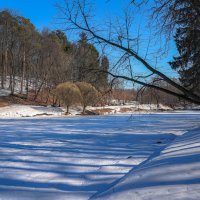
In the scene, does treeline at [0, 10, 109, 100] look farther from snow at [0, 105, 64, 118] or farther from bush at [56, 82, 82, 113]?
snow at [0, 105, 64, 118]

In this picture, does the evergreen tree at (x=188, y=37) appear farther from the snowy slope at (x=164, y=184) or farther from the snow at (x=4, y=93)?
the snow at (x=4, y=93)

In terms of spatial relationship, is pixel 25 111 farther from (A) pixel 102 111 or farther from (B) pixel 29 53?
(B) pixel 29 53

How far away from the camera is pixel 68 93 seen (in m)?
45.1

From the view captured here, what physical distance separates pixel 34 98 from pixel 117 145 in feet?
140

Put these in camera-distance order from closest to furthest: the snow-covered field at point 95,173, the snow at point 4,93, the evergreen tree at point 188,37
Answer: the snow-covered field at point 95,173 → the evergreen tree at point 188,37 → the snow at point 4,93

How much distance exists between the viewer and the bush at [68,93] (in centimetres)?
4488

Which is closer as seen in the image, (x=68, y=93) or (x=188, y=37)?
(x=188, y=37)

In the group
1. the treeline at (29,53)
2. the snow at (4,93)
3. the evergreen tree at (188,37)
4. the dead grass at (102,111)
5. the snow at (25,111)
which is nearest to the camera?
the evergreen tree at (188,37)

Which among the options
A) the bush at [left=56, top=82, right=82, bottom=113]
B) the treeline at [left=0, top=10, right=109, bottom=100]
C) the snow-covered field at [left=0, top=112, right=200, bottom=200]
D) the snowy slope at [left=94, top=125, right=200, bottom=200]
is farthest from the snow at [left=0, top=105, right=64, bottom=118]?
the snowy slope at [left=94, top=125, right=200, bottom=200]

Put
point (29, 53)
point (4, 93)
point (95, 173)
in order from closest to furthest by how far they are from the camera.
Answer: point (95, 173) < point (4, 93) < point (29, 53)

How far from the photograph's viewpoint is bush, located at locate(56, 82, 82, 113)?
1767 inches

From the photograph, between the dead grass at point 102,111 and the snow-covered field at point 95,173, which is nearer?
the snow-covered field at point 95,173

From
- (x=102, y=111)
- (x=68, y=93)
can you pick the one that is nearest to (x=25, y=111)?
(x=68, y=93)

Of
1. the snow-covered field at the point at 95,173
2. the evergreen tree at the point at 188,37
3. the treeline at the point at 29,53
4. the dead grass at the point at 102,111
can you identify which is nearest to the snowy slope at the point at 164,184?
the snow-covered field at the point at 95,173
